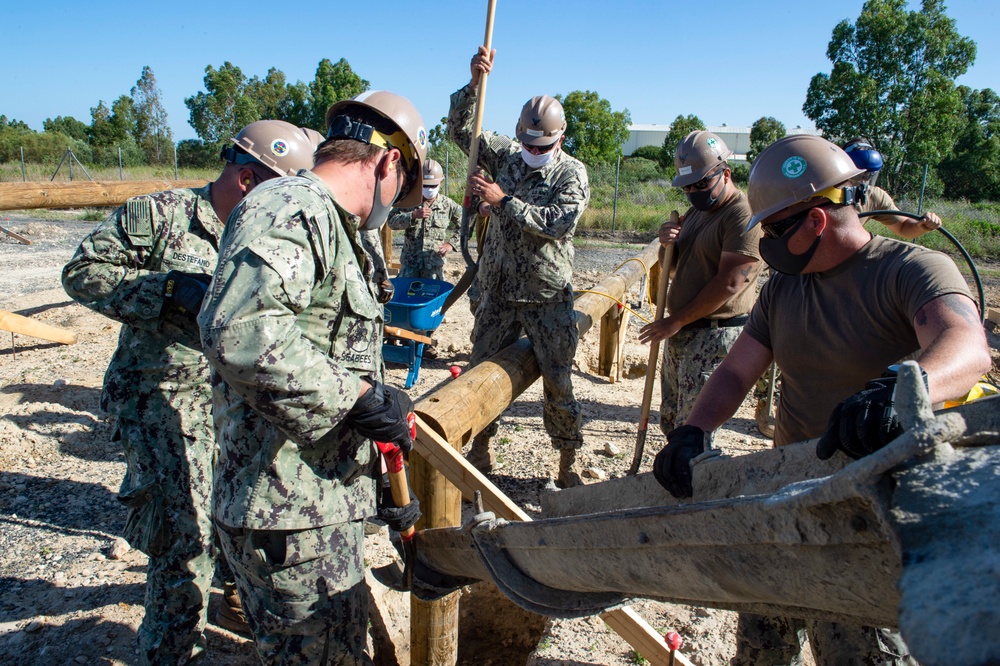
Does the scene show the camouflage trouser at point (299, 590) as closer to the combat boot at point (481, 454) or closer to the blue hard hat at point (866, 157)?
the combat boot at point (481, 454)

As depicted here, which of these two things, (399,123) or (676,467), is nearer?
(676,467)

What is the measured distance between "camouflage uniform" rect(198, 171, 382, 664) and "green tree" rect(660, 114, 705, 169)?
3593 cm

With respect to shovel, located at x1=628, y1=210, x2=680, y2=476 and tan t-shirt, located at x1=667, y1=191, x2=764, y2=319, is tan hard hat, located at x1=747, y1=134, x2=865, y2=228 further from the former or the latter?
shovel, located at x1=628, y1=210, x2=680, y2=476

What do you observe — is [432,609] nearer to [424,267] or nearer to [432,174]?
[424,267]

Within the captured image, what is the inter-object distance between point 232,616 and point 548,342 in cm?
242

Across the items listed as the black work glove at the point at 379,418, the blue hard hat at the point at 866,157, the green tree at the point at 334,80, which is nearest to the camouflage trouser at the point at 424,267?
the blue hard hat at the point at 866,157

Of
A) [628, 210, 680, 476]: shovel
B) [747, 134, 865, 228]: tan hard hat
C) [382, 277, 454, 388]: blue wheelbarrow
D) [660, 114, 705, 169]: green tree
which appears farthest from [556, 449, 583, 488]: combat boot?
[660, 114, 705, 169]: green tree

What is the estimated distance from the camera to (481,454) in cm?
481

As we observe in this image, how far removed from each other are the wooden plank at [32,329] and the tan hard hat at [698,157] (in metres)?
6.13

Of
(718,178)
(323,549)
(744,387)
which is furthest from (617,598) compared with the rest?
(718,178)

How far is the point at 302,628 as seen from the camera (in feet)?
6.45

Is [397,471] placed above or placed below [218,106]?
below

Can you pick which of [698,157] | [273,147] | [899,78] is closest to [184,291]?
[273,147]

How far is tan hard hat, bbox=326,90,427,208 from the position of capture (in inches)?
82.0
